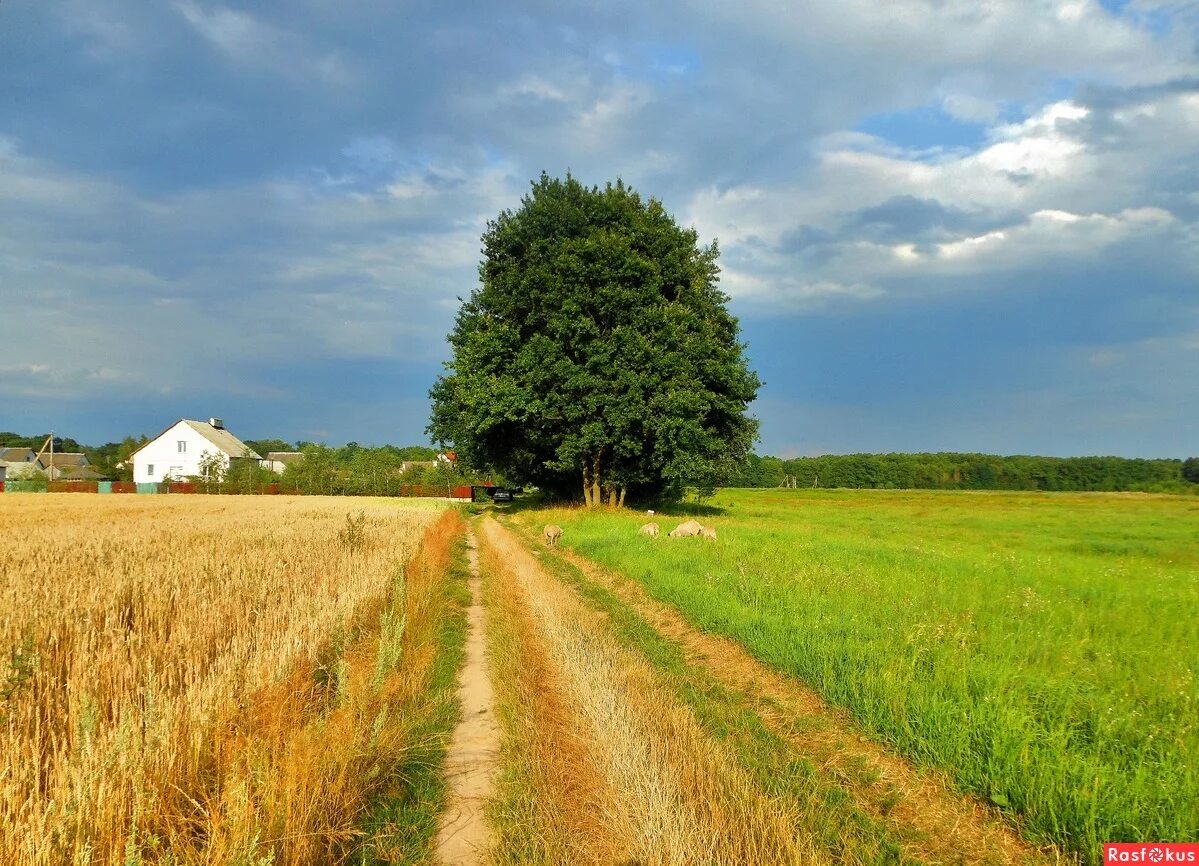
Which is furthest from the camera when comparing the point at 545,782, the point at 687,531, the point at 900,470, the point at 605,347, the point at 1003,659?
the point at 900,470

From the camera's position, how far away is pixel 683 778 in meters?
4.34

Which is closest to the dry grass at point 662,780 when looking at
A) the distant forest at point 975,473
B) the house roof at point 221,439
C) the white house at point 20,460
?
the distant forest at point 975,473

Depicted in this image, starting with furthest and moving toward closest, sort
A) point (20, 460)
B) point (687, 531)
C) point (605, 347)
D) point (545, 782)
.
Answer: point (20, 460) → point (605, 347) → point (687, 531) → point (545, 782)

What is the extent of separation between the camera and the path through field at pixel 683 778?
12.2ft

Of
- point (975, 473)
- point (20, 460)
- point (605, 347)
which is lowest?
point (975, 473)

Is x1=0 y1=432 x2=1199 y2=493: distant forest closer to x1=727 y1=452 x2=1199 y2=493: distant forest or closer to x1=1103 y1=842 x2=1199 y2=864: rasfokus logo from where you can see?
x1=727 y1=452 x2=1199 y2=493: distant forest

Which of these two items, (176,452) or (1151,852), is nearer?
(1151,852)

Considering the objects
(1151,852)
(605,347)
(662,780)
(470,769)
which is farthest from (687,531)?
(1151,852)

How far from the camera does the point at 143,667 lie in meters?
5.32

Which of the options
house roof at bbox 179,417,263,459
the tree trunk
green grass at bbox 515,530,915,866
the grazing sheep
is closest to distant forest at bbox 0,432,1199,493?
house roof at bbox 179,417,263,459

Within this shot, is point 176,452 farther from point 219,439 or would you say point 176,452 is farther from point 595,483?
point 595,483

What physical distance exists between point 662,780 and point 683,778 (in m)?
0.18

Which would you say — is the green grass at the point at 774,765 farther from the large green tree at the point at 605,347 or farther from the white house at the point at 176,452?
the white house at the point at 176,452

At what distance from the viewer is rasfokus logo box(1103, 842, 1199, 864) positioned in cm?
360
